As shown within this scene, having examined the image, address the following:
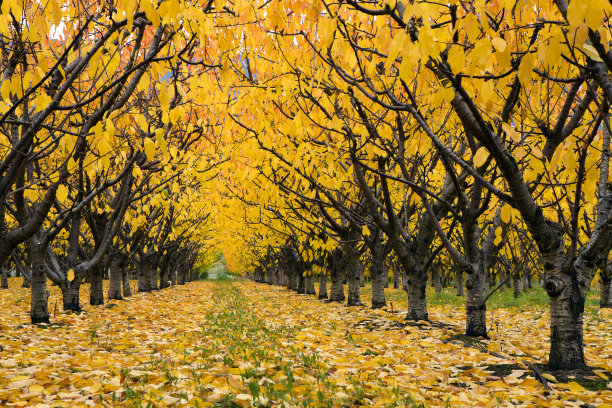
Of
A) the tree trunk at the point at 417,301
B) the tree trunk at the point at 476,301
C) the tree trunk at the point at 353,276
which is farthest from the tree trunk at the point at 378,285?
the tree trunk at the point at 476,301

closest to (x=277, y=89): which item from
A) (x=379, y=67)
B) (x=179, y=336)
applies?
(x=379, y=67)

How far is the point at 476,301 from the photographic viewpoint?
6.53 meters

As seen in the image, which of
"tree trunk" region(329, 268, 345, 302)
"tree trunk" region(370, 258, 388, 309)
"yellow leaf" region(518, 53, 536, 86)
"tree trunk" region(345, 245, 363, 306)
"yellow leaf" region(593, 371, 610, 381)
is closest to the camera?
"yellow leaf" region(518, 53, 536, 86)

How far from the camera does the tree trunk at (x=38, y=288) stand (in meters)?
7.57

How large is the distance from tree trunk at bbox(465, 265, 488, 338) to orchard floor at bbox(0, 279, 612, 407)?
345 mm

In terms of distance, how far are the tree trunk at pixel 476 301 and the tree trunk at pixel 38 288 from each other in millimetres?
8015

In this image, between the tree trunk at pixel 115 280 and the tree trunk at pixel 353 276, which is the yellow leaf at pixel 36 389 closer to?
the tree trunk at pixel 353 276

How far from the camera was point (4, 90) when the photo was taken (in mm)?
2975

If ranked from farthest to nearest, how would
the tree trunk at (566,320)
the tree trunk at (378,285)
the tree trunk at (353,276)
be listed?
the tree trunk at (353,276) < the tree trunk at (378,285) < the tree trunk at (566,320)

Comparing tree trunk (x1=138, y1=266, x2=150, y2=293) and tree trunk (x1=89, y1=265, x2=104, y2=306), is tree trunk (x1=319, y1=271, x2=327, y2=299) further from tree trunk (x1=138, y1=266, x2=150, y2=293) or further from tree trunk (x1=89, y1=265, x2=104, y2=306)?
tree trunk (x1=138, y1=266, x2=150, y2=293)

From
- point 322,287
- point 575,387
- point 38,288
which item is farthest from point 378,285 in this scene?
point 38,288

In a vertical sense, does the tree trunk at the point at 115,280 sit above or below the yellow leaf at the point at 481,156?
below

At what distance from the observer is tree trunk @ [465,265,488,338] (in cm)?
634

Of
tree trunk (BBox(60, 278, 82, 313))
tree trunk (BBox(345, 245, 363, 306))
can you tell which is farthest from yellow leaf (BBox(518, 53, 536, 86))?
tree trunk (BBox(345, 245, 363, 306))
